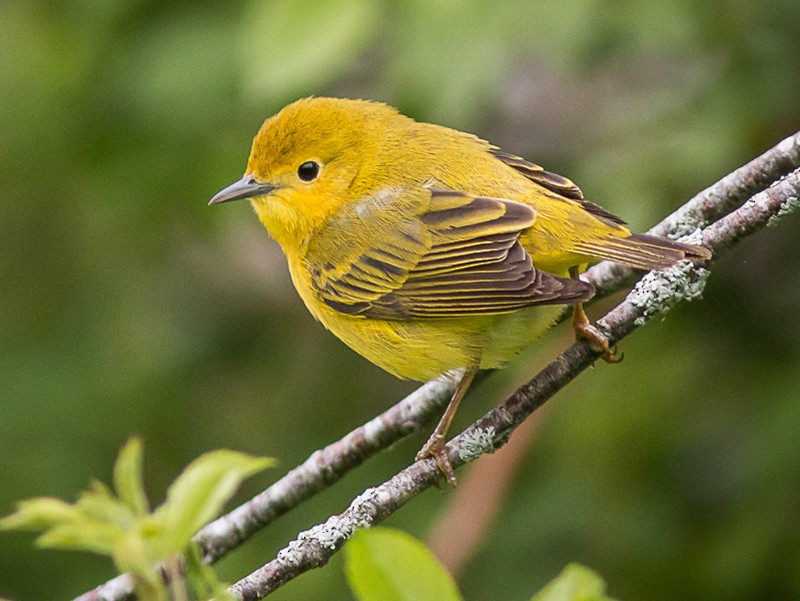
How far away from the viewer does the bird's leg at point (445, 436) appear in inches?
121

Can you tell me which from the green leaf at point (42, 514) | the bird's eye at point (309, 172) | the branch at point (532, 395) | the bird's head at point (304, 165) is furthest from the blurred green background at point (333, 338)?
the green leaf at point (42, 514)

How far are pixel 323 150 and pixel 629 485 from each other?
1.73 metres

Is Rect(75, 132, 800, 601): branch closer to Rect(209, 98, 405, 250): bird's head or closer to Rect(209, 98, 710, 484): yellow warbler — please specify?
Rect(209, 98, 710, 484): yellow warbler

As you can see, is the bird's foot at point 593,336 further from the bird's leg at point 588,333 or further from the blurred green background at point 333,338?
the blurred green background at point 333,338

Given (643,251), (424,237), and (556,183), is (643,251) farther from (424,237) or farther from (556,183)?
(424,237)

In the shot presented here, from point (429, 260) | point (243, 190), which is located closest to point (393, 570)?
point (429, 260)

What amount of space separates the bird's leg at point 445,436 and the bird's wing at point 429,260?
0.22 m

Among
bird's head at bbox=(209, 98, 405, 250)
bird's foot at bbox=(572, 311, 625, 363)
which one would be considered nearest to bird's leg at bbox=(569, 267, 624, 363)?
bird's foot at bbox=(572, 311, 625, 363)

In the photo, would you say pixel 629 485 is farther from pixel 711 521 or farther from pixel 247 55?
pixel 247 55

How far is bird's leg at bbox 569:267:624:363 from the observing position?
117 inches

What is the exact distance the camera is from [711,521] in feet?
13.8

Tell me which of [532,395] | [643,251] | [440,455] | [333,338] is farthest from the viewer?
[333,338]

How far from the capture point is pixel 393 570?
1.55 metres

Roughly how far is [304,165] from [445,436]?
4.10 feet
